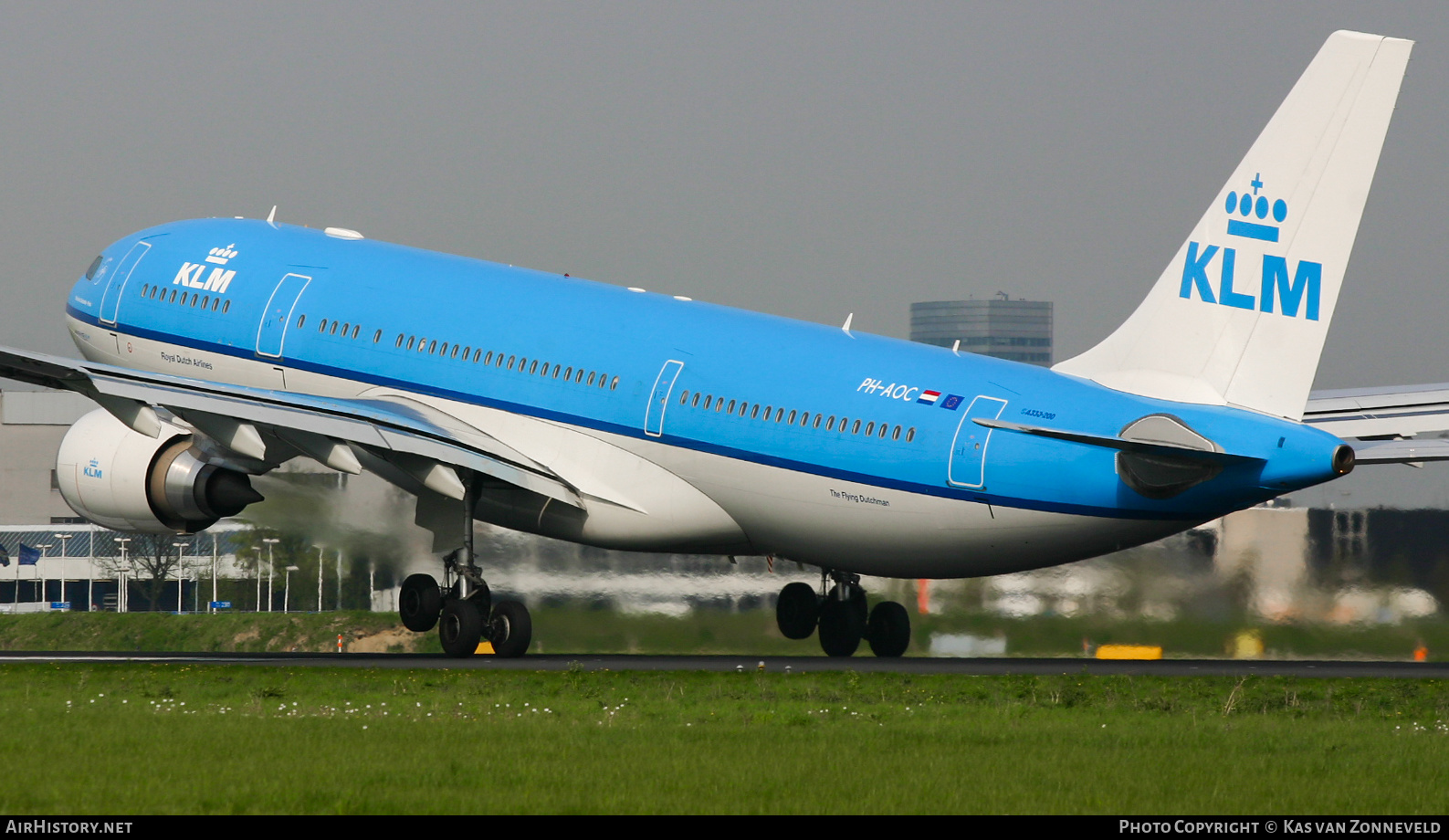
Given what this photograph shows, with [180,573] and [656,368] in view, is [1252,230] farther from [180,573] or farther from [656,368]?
[180,573]

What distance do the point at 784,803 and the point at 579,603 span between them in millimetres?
18489

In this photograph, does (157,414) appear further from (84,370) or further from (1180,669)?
(1180,669)

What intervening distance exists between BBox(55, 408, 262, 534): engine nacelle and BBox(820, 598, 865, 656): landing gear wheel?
956 cm

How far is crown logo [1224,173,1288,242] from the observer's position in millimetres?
23281

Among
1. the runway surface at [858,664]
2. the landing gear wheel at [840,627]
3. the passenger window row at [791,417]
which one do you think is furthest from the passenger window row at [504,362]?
the landing gear wheel at [840,627]

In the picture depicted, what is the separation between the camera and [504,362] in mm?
29734

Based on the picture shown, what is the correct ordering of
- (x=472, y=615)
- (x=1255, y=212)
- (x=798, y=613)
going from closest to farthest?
(x=1255, y=212) → (x=472, y=615) → (x=798, y=613)

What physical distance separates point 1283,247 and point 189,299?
1949 cm

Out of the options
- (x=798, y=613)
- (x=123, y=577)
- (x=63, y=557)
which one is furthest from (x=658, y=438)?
(x=63, y=557)

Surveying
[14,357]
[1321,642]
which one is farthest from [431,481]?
[1321,642]

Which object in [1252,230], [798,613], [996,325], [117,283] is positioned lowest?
[798,613]

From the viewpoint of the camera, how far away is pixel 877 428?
83.3 feet

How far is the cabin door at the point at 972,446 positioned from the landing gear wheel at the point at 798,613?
7207mm

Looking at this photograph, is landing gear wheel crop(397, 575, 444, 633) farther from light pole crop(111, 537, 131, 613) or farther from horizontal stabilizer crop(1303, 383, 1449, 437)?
light pole crop(111, 537, 131, 613)
